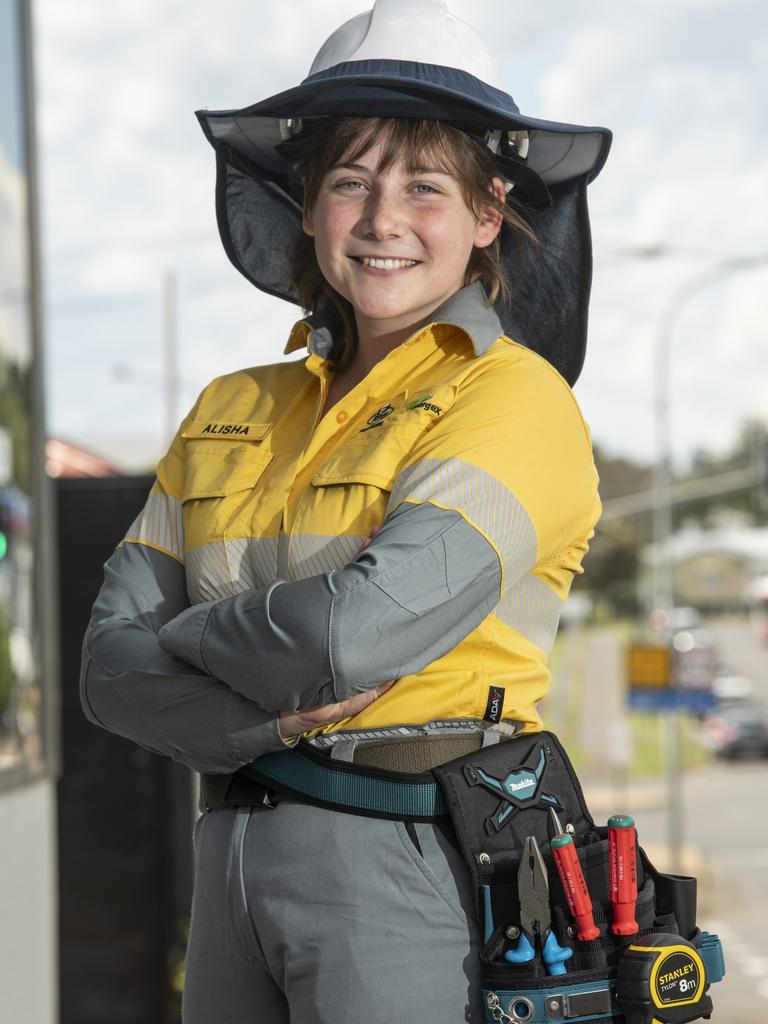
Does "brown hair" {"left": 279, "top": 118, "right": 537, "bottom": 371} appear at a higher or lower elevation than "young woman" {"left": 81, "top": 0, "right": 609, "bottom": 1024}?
higher

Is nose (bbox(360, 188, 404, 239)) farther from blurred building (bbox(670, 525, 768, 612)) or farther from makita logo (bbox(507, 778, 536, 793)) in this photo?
blurred building (bbox(670, 525, 768, 612))

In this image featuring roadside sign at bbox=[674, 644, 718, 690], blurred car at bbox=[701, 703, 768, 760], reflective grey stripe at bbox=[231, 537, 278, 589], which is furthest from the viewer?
blurred car at bbox=[701, 703, 768, 760]

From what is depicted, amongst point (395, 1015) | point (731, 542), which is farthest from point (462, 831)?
point (731, 542)

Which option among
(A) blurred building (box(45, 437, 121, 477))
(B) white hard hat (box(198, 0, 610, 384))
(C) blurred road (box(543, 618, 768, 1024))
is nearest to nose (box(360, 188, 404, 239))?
(B) white hard hat (box(198, 0, 610, 384))

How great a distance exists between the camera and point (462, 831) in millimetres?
1806

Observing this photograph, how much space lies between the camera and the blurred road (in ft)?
56.3

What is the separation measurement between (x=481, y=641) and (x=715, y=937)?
19.0 inches

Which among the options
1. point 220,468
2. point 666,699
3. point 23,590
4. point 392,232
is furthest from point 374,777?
point 666,699

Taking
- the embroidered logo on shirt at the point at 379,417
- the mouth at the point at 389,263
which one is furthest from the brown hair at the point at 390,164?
the embroidered logo on shirt at the point at 379,417

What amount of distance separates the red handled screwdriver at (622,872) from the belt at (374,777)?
192 millimetres

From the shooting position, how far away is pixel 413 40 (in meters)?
2.06

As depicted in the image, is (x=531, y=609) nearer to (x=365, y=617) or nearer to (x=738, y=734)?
(x=365, y=617)

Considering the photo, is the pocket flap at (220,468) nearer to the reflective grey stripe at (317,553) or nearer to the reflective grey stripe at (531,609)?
the reflective grey stripe at (317,553)

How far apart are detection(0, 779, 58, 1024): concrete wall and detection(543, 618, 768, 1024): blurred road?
8.79 meters
